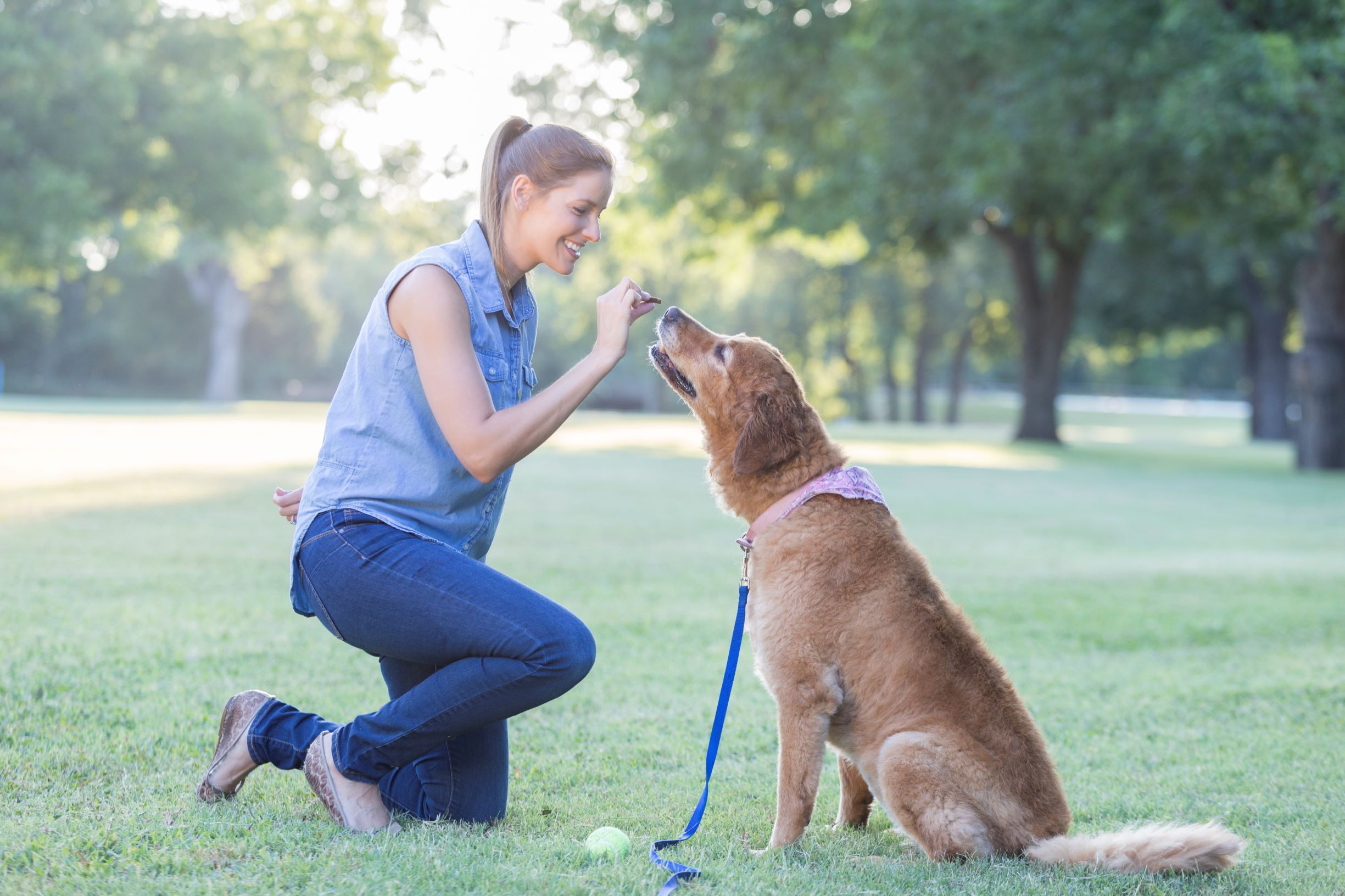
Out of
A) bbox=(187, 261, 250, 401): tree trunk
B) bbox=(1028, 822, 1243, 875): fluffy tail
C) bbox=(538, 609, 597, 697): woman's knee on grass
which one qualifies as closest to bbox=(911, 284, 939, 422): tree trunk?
bbox=(187, 261, 250, 401): tree trunk

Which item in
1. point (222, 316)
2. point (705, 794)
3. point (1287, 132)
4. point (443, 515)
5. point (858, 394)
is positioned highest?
point (1287, 132)

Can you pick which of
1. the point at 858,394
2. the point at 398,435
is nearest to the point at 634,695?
the point at 398,435

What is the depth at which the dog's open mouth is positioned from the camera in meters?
4.32

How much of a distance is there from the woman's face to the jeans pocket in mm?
1259

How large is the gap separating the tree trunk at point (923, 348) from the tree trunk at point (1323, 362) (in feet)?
85.4

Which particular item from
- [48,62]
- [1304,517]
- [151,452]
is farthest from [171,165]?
[1304,517]

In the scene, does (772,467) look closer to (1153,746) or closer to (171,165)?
(1153,746)

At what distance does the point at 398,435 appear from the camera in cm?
363

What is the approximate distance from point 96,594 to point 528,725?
3876 millimetres

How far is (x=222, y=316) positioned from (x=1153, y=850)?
5609cm

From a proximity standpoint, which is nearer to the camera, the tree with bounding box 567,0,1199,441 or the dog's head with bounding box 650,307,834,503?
the dog's head with bounding box 650,307,834,503

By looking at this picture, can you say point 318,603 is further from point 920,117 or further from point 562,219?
point 920,117

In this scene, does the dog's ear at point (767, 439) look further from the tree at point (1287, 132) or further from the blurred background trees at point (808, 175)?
the blurred background trees at point (808, 175)

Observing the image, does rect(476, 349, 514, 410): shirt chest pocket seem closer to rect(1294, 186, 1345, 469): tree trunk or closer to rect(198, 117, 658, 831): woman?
rect(198, 117, 658, 831): woman
